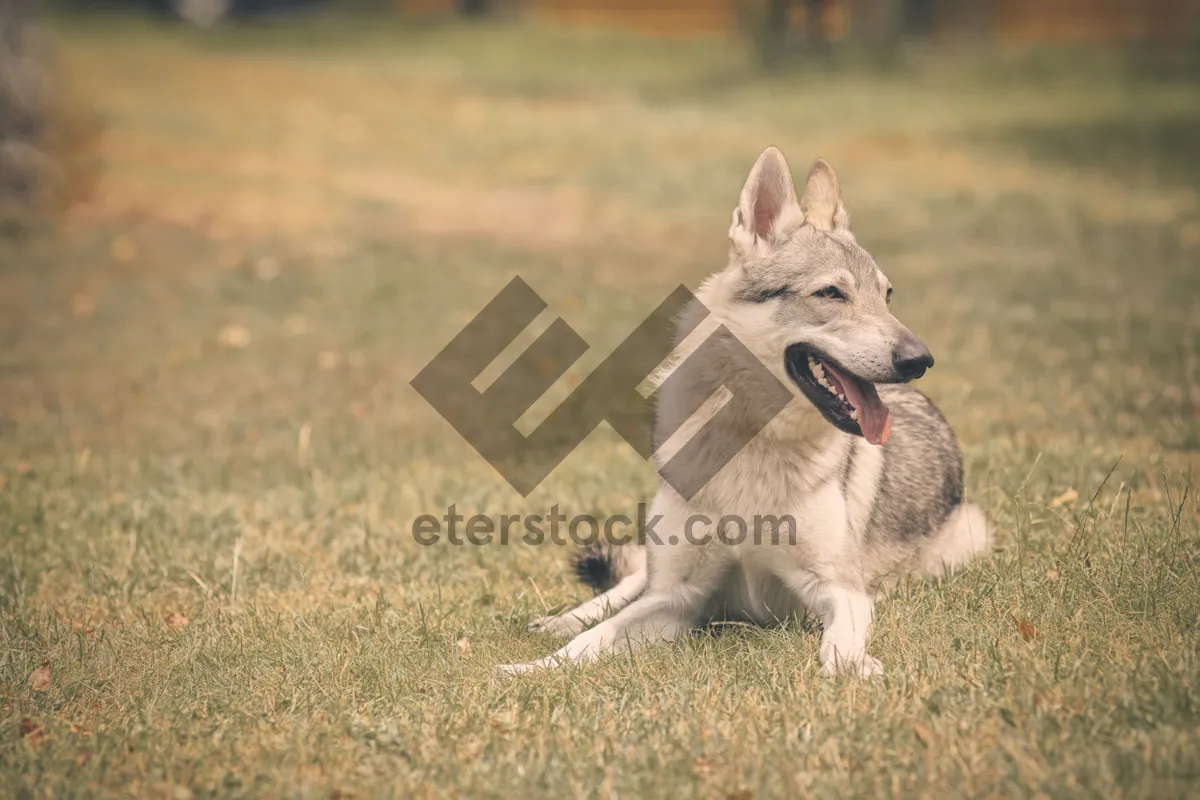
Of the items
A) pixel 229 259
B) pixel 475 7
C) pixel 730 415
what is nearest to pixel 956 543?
pixel 730 415

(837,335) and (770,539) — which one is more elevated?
(837,335)

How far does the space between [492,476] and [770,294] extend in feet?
9.85

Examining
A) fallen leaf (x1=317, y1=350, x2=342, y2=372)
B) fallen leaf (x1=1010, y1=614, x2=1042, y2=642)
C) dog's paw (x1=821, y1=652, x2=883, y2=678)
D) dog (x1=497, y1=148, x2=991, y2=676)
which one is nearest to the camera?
dog's paw (x1=821, y1=652, x2=883, y2=678)

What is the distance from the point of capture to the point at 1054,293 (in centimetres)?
1141

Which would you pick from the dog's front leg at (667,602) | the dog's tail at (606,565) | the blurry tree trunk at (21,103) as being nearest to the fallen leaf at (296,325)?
the blurry tree trunk at (21,103)

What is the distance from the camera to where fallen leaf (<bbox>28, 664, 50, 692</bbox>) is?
4.62 metres

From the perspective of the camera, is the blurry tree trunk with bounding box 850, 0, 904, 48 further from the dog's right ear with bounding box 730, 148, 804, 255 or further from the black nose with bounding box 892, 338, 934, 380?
the black nose with bounding box 892, 338, 934, 380

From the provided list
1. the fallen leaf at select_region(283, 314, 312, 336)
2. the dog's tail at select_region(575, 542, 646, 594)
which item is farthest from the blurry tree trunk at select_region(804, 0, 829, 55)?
the dog's tail at select_region(575, 542, 646, 594)

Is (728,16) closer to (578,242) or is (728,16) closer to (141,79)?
(141,79)

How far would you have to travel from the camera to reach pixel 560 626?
5262 mm

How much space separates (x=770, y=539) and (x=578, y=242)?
969 centimetres

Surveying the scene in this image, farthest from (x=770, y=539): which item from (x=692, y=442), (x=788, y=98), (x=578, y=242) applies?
(x=788, y=98)

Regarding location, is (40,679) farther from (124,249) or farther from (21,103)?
(21,103)

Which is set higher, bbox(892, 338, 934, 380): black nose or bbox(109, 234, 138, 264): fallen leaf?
bbox(892, 338, 934, 380): black nose
